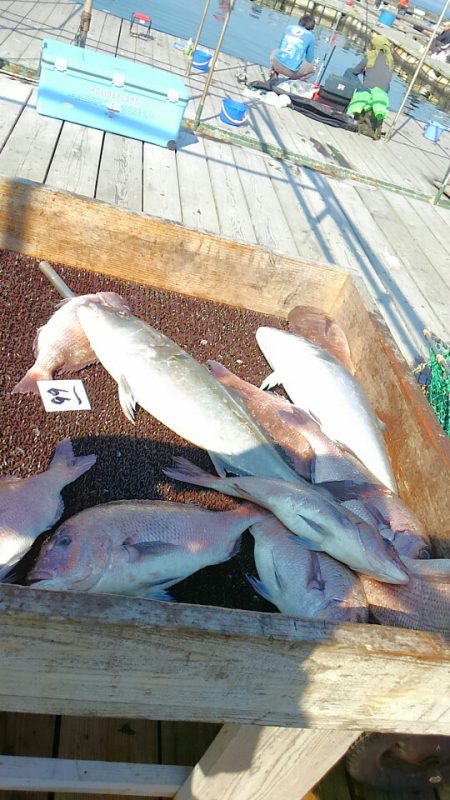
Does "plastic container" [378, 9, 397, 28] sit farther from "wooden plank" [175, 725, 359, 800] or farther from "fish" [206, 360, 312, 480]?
"wooden plank" [175, 725, 359, 800]

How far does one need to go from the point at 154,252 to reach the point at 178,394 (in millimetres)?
938

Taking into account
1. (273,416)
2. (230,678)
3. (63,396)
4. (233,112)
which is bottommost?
(233,112)

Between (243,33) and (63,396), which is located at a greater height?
(63,396)

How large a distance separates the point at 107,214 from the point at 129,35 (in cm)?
854

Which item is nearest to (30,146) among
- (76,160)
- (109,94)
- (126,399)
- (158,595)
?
(76,160)

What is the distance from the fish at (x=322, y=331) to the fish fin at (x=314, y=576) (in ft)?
4.39

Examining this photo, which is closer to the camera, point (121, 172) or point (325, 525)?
point (325, 525)

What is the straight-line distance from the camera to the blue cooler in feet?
18.1

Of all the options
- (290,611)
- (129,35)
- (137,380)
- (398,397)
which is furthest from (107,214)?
(129,35)

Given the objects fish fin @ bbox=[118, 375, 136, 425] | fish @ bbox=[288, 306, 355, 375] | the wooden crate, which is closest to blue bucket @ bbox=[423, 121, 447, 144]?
fish @ bbox=[288, 306, 355, 375]

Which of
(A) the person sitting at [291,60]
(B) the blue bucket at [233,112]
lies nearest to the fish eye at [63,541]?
(B) the blue bucket at [233,112]

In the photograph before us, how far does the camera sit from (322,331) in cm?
301

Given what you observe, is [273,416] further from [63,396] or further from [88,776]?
[88,776]

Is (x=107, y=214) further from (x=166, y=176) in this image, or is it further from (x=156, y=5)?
(x=156, y=5)
